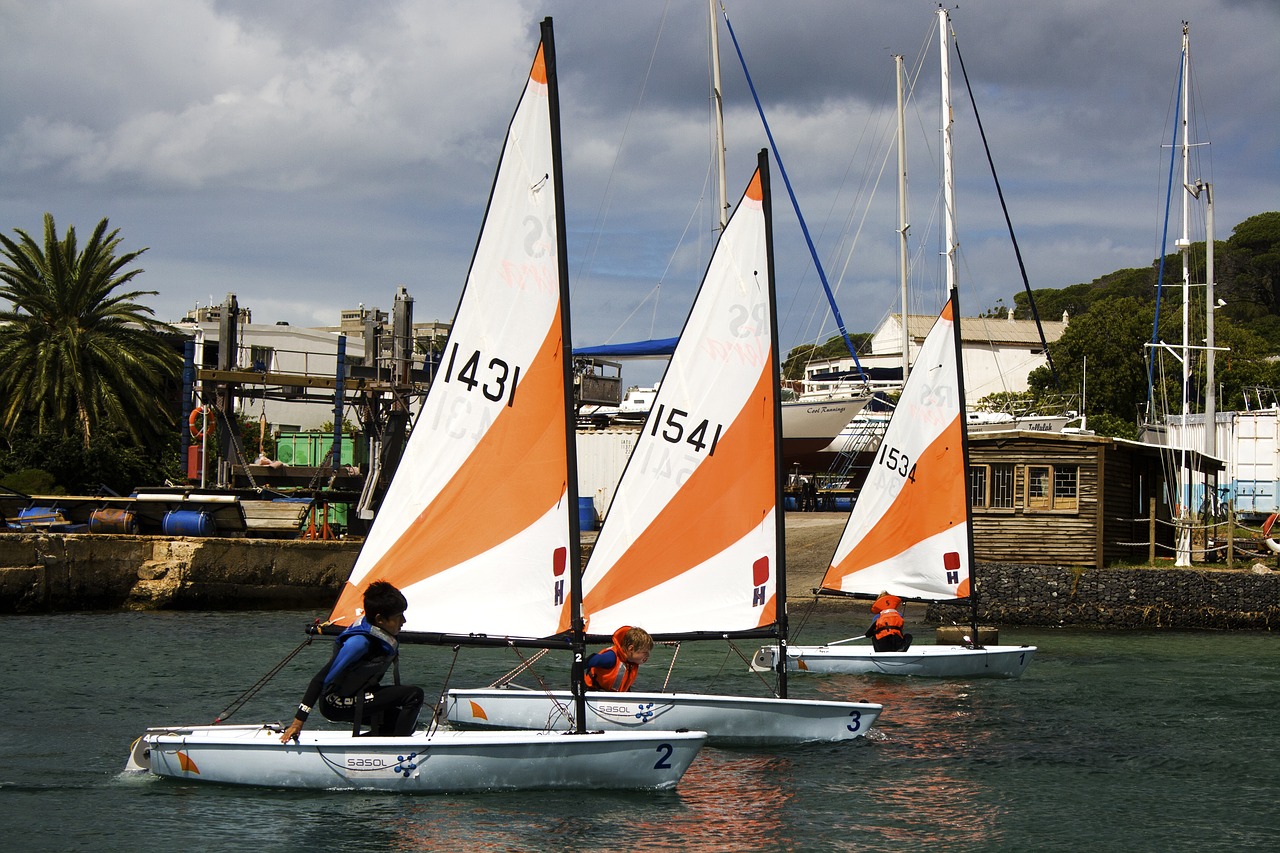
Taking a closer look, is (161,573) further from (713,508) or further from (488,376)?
(488,376)

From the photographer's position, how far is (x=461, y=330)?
12164 millimetres

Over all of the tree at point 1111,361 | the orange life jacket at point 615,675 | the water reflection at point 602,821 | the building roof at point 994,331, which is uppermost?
the building roof at point 994,331

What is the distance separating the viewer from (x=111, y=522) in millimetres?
31328

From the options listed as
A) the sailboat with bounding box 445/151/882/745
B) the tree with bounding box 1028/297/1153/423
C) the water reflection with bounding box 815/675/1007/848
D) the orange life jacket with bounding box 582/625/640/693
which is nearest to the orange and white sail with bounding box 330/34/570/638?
the orange life jacket with bounding box 582/625/640/693

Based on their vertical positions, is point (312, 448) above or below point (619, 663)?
above

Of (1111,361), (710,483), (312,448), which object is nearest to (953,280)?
(710,483)

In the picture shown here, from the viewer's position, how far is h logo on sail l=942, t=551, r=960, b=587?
22812 mm

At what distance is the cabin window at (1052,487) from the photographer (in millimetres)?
31266

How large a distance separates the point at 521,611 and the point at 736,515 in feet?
11.5

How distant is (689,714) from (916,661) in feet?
26.1

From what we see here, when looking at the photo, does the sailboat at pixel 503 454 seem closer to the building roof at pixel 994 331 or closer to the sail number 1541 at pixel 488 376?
the sail number 1541 at pixel 488 376

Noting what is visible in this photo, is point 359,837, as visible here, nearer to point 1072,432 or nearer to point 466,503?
point 466,503

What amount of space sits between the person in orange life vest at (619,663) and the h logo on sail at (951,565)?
10305 mm

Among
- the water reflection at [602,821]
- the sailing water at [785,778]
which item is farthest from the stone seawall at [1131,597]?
the water reflection at [602,821]
